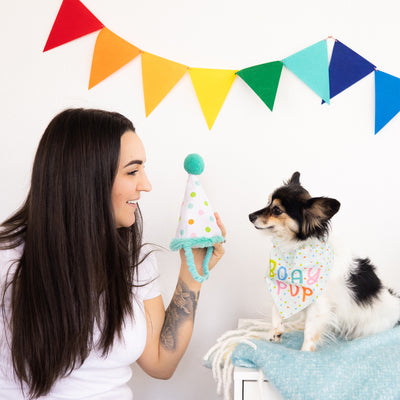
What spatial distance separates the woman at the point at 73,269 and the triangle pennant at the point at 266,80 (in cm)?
58

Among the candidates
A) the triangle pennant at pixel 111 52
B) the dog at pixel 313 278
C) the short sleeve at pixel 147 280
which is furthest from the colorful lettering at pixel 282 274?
the triangle pennant at pixel 111 52

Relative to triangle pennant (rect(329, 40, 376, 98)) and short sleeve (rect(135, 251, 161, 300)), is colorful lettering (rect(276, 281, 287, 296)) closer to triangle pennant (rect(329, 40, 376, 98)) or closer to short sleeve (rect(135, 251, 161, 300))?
short sleeve (rect(135, 251, 161, 300))

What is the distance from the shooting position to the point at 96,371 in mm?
1095

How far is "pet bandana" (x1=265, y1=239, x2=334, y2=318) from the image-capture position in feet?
3.76

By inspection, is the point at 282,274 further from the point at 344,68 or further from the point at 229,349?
the point at 344,68

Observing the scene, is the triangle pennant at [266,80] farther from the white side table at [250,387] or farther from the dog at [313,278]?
the white side table at [250,387]

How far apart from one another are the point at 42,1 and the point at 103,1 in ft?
0.74

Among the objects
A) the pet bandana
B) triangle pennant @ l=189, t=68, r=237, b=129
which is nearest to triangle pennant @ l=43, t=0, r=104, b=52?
triangle pennant @ l=189, t=68, r=237, b=129

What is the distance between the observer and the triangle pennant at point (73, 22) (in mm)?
1548

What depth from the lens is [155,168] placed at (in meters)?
1.59

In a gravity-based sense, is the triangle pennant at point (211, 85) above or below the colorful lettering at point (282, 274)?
above

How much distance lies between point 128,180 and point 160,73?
0.61m

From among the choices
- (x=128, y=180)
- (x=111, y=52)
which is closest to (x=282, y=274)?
(x=128, y=180)

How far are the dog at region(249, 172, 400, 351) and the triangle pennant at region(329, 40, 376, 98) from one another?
51 centimetres
